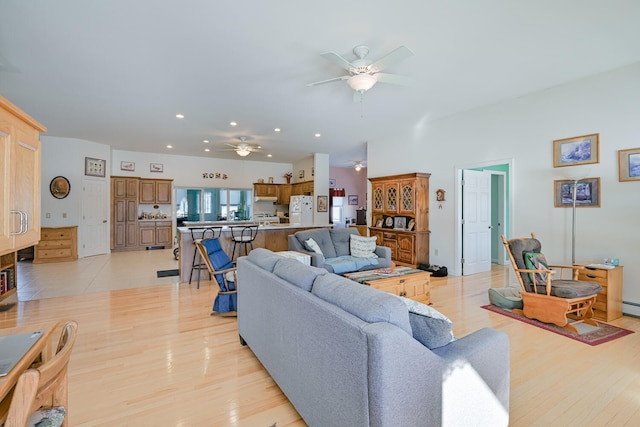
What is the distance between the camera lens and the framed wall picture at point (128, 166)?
8930 mm

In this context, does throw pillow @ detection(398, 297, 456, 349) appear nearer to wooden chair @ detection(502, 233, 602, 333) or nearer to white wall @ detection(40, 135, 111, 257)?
wooden chair @ detection(502, 233, 602, 333)

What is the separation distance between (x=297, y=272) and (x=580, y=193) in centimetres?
430

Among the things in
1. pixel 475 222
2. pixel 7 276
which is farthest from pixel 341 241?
pixel 7 276

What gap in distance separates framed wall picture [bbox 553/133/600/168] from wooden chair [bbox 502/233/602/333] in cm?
130

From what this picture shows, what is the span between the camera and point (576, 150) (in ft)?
13.2

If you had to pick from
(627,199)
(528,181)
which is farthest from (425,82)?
(627,199)

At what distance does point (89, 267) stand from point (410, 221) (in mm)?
7075

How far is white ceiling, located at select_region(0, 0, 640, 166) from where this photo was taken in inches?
101

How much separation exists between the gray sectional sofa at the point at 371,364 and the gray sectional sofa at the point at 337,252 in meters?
2.70

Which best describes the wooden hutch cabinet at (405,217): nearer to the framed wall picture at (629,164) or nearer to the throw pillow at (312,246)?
the throw pillow at (312,246)

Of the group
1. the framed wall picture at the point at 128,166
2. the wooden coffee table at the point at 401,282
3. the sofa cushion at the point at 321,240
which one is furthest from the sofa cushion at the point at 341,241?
the framed wall picture at the point at 128,166

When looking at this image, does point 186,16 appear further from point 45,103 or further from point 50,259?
point 50,259

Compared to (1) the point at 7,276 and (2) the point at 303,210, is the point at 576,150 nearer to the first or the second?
(2) the point at 303,210

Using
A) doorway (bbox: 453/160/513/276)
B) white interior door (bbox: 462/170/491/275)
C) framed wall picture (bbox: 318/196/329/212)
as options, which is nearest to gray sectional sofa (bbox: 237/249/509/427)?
doorway (bbox: 453/160/513/276)
